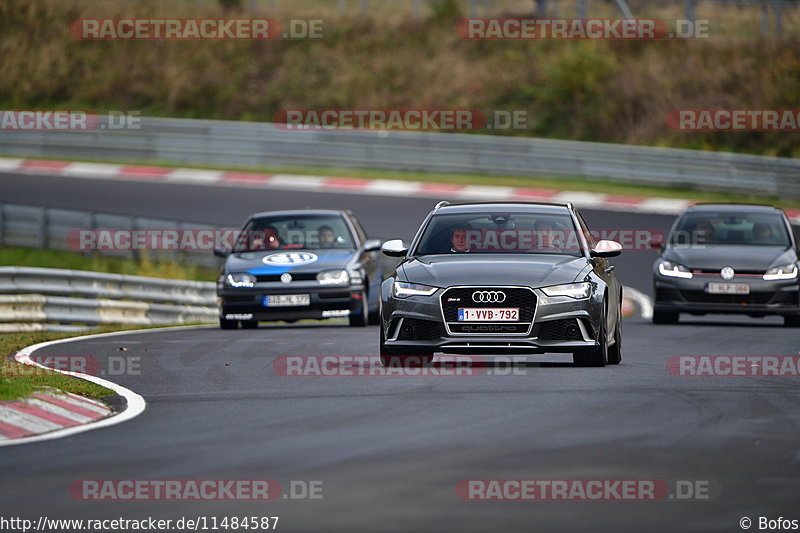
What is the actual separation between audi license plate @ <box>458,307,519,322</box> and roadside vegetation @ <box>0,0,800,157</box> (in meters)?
28.9

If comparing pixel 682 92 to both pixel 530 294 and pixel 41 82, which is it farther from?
pixel 530 294

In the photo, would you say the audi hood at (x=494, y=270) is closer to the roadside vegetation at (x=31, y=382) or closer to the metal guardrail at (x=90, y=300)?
the roadside vegetation at (x=31, y=382)

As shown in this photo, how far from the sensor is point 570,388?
1168cm

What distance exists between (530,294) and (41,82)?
40.5m

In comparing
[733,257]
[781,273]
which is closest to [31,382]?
[733,257]

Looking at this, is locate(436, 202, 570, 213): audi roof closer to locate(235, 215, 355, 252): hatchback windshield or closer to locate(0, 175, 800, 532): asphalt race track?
locate(0, 175, 800, 532): asphalt race track

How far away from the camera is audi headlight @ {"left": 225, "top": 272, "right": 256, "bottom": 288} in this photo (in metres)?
19.2

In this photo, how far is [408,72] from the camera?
4931 cm

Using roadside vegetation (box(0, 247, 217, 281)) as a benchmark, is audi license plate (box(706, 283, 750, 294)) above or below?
below

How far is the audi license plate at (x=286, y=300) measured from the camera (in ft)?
63.1

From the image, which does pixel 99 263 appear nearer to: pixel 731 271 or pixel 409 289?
pixel 731 271

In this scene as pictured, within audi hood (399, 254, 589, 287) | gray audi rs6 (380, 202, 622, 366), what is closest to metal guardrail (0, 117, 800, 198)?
gray audi rs6 (380, 202, 622, 366)

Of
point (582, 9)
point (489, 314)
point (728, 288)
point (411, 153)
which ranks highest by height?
point (582, 9)

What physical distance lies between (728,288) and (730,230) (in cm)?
167
